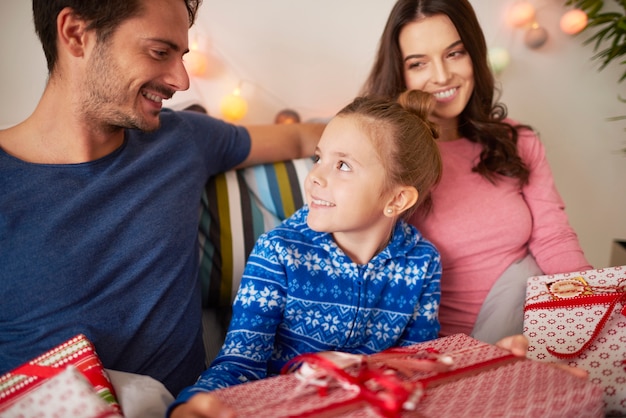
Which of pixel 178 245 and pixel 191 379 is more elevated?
pixel 178 245

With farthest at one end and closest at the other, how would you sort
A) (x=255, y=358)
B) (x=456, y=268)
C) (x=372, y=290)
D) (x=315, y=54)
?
(x=315, y=54) → (x=456, y=268) → (x=372, y=290) → (x=255, y=358)

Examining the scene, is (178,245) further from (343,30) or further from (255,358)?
(343,30)

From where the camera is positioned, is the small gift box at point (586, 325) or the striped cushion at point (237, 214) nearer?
the small gift box at point (586, 325)

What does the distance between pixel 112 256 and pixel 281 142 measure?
64cm

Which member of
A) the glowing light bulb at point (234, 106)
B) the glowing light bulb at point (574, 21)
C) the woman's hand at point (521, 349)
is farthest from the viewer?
the glowing light bulb at point (574, 21)

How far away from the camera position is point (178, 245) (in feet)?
4.16

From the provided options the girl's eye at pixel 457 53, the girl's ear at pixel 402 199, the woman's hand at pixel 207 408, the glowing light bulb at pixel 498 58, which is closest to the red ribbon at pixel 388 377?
the woman's hand at pixel 207 408

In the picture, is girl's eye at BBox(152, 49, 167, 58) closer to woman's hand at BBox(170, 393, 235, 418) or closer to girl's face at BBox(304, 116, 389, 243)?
girl's face at BBox(304, 116, 389, 243)

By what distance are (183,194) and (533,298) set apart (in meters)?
0.93

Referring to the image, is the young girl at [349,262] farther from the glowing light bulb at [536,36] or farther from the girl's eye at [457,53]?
the glowing light bulb at [536,36]

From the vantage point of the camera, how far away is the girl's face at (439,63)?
4.89ft

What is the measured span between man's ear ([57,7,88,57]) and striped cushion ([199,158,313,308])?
511 mm

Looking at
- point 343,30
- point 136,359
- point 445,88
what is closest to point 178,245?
point 136,359

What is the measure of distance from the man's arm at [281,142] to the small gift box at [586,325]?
2.64 ft
